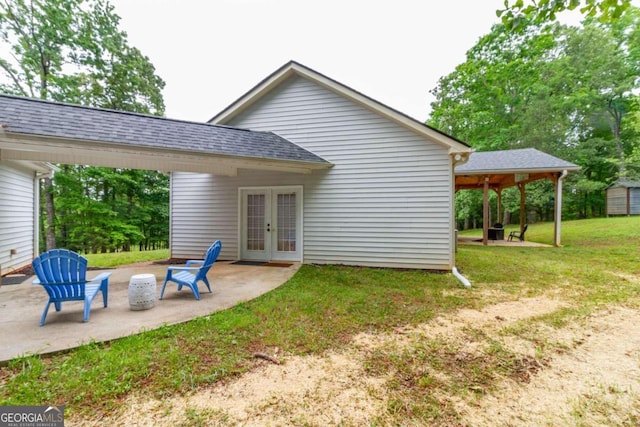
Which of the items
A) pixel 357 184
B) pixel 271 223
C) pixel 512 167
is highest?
pixel 512 167

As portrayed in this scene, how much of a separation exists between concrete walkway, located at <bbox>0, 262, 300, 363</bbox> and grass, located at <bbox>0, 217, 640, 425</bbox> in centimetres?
24

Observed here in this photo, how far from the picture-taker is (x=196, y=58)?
17.7 meters

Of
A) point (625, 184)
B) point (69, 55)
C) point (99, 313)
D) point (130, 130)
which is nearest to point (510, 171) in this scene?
point (130, 130)

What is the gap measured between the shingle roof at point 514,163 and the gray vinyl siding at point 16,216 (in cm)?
1364

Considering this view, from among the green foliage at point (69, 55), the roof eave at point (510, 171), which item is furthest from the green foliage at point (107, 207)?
the roof eave at point (510, 171)

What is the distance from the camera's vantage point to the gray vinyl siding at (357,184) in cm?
645

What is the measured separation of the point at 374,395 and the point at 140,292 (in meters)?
3.42

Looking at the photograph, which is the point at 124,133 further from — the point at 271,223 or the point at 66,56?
the point at 66,56

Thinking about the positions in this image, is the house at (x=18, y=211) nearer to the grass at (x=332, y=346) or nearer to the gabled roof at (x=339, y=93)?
the gabled roof at (x=339, y=93)

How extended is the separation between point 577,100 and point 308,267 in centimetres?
2304

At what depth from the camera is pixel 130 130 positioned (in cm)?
507

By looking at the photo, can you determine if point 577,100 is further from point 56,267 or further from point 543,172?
point 56,267

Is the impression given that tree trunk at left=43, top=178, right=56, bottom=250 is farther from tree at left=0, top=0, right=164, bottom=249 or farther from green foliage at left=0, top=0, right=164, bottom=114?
green foliage at left=0, top=0, right=164, bottom=114

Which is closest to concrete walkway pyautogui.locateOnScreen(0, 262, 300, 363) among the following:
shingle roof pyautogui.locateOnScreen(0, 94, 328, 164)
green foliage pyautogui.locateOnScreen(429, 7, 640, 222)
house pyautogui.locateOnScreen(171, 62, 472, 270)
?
house pyautogui.locateOnScreen(171, 62, 472, 270)
